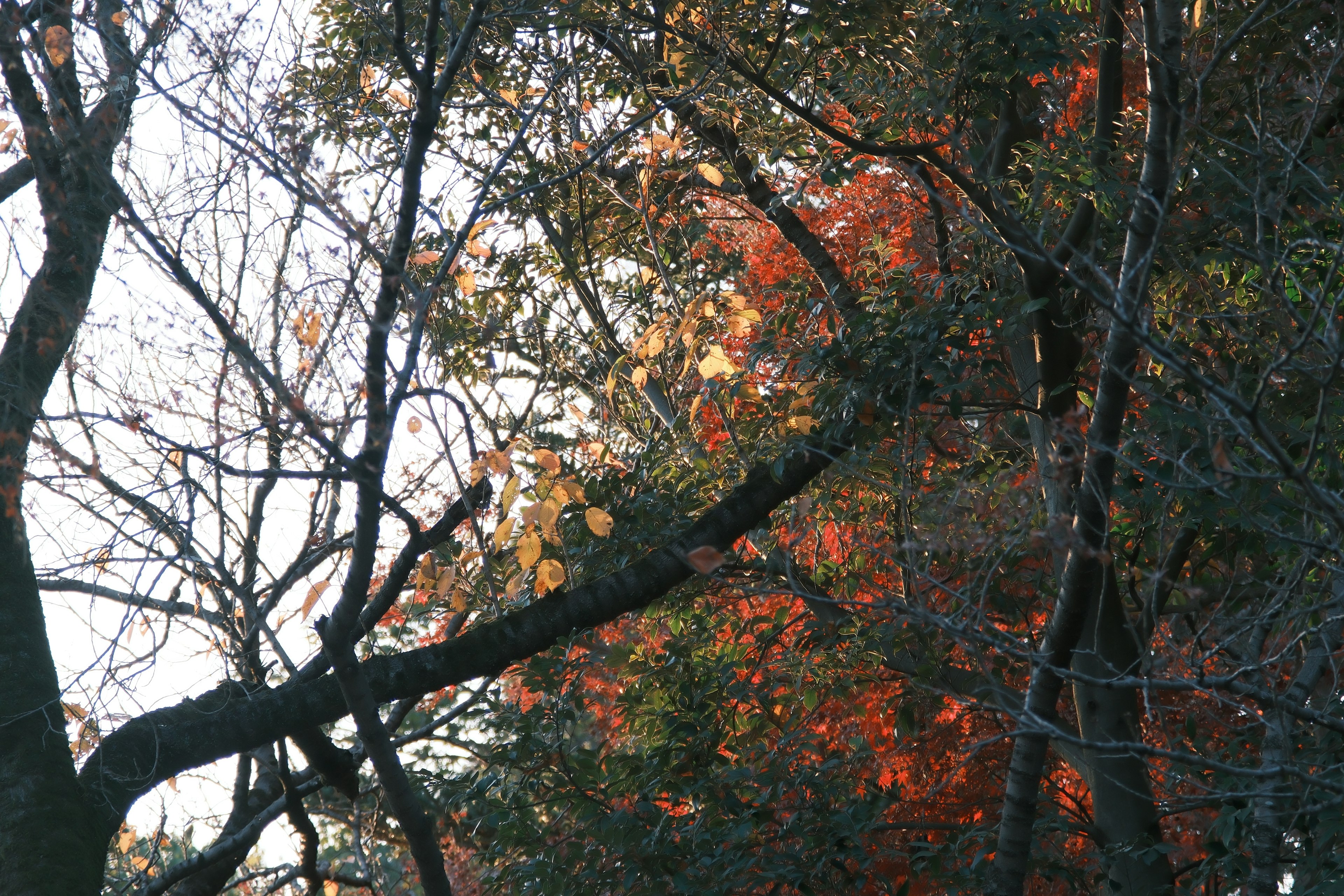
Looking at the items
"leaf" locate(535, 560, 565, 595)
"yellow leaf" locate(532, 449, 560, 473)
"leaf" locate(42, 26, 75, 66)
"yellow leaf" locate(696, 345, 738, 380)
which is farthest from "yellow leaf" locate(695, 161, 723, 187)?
"leaf" locate(42, 26, 75, 66)

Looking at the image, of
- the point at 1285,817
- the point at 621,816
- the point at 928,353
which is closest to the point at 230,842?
the point at 621,816

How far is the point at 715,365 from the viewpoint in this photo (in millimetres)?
4984

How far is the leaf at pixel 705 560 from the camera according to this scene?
267cm

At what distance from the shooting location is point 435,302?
17.4 ft

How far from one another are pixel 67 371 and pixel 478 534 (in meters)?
2.09

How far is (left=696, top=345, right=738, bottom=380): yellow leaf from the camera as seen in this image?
16.2ft

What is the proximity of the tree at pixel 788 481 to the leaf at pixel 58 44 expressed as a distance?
0.02 meters

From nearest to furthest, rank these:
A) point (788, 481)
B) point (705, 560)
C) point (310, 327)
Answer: point (705, 560) → point (310, 327) → point (788, 481)

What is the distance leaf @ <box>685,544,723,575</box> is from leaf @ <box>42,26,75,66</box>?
11.4 ft

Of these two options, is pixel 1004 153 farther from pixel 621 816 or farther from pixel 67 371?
pixel 67 371

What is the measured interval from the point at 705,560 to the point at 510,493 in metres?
1.75

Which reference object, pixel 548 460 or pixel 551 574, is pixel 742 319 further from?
pixel 551 574

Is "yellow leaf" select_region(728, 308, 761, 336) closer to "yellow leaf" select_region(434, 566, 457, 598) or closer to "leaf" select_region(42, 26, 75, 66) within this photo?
"yellow leaf" select_region(434, 566, 457, 598)

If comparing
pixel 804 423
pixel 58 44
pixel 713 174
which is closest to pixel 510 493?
pixel 804 423
